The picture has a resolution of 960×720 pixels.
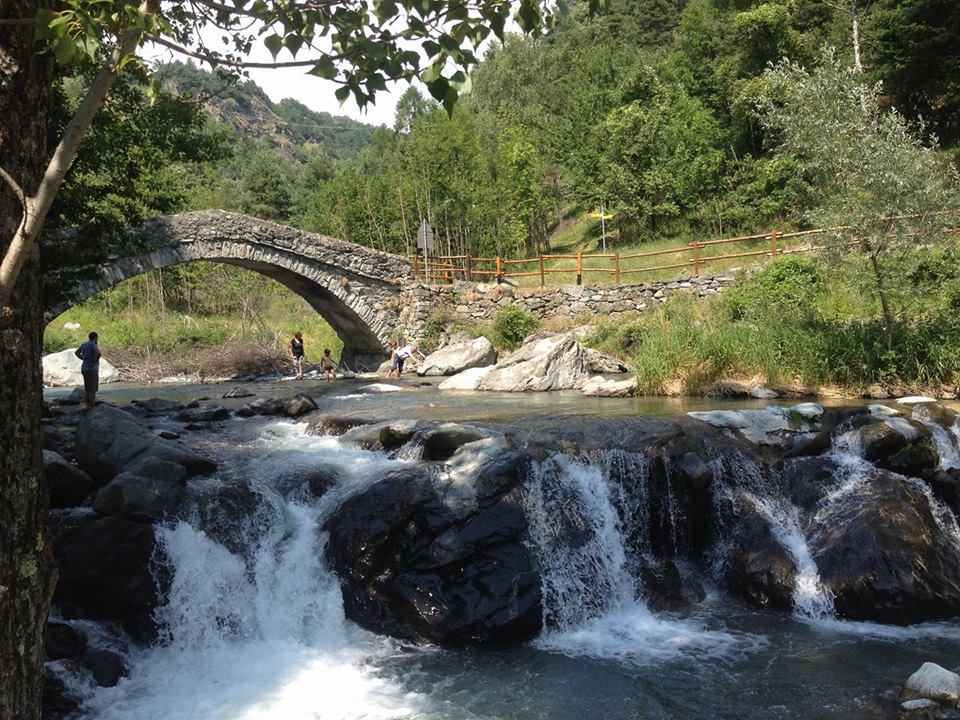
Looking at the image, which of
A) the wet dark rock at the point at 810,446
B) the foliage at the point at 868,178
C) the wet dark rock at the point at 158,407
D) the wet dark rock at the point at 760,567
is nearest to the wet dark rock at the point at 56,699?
the wet dark rock at the point at 760,567

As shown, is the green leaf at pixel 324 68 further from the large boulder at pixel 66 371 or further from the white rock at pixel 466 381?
the large boulder at pixel 66 371

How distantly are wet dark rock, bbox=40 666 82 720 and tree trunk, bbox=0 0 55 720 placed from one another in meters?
2.90

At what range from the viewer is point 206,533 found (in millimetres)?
7055

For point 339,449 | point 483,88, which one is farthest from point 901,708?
A: point 483,88

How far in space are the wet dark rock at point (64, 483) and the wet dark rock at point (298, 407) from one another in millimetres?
5215

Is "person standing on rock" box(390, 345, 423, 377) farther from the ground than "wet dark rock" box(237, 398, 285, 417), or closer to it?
farther from the ground

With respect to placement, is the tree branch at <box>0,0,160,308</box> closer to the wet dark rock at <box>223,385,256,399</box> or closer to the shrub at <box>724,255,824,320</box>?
the wet dark rock at <box>223,385,256,399</box>

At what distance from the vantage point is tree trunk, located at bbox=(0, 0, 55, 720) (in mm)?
2730

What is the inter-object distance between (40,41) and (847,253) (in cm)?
1251

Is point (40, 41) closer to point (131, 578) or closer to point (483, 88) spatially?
point (131, 578)

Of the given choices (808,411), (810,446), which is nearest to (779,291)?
(808,411)

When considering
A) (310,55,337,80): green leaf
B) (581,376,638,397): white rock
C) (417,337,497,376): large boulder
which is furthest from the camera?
(417,337,497,376): large boulder

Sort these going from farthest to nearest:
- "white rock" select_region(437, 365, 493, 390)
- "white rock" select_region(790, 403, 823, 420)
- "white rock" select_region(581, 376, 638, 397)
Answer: "white rock" select_region(437, 365, 493, 390)
"white rock" select_region(581, 376, 638, 397)
"white rock" select_region(790, 403, 823, 420)

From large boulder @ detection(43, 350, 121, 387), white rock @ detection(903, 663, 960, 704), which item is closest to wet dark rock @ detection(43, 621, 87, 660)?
white rock @ detection(903, 663, 960, 704)
